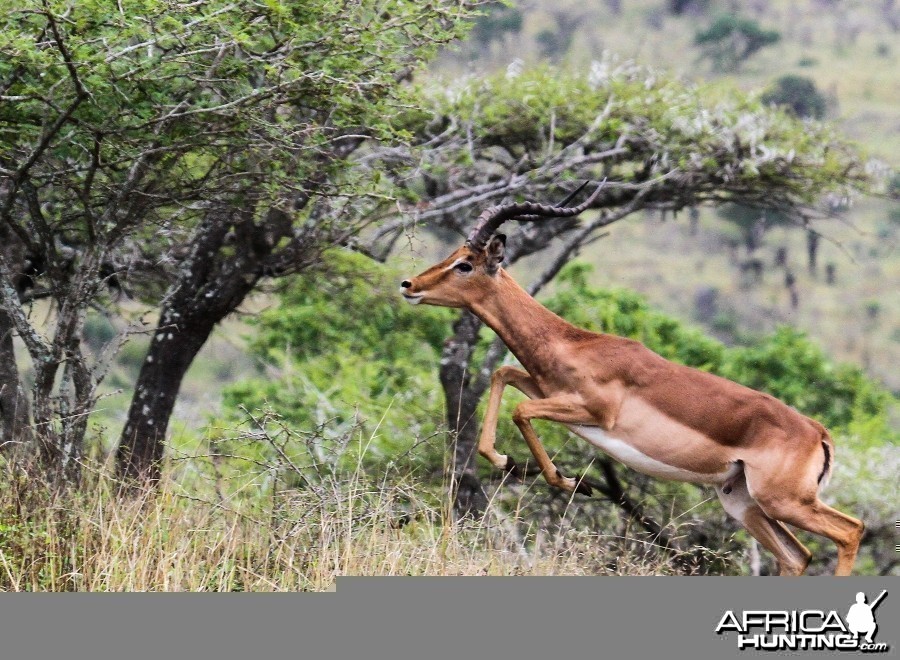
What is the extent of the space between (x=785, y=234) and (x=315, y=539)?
1905 inches

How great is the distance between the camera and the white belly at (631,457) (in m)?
7.86

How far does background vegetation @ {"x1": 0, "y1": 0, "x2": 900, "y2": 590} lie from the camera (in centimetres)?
738

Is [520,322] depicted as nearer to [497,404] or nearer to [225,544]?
[497,404]

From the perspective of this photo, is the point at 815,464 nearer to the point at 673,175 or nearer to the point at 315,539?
the point at 315,539

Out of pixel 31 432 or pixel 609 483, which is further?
pixel 609 483

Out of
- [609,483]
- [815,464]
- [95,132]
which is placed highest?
[95,132]

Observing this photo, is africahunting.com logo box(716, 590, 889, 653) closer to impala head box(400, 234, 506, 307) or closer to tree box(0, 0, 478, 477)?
impala head box(400, 234, 506, 307)

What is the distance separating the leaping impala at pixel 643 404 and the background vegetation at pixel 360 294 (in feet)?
1.15

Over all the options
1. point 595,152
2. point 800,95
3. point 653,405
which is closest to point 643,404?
point 653,405

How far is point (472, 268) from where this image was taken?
8008 millimetres

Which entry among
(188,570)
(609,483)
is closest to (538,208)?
(188,570)

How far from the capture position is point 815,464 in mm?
7945

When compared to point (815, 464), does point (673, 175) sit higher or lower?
higher

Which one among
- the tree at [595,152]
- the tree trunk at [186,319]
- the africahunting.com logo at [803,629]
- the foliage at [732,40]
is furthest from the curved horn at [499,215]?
the foliage at [732,40]
